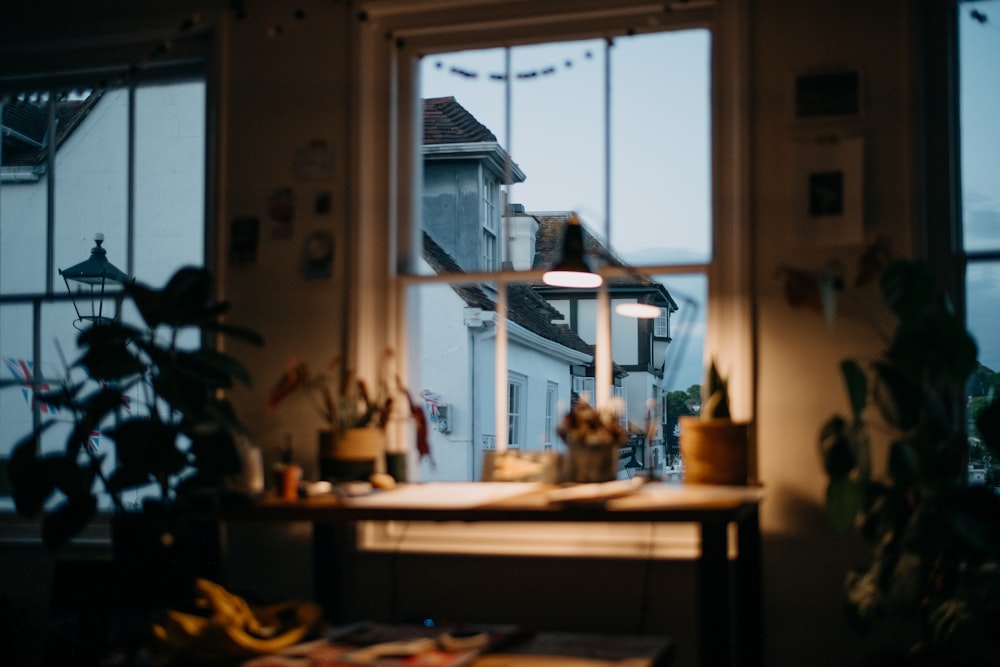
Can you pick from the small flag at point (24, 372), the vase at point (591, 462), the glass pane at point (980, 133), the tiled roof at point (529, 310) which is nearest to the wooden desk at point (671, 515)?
the vase at point (591, 462)

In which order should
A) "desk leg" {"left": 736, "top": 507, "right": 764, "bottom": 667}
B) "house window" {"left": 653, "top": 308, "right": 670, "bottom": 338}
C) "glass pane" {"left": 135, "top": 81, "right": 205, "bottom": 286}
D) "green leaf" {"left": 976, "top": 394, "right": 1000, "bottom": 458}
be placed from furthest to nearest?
1. "house window" {"left": 653, "top": 308, "right": 670, "bottom": 338}
2. "glass pane" {"left": 135, "top": 81, "right": 205, "bottom": 286}
3. "desk leg" {"left": 736, "top": 507, "right": 764, "bottom": 667}
4. "green leaf" {"left": 976, "top": 394, "right": 1000, "bottom": 458}

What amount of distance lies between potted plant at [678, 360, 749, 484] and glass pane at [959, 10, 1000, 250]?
3.04ft

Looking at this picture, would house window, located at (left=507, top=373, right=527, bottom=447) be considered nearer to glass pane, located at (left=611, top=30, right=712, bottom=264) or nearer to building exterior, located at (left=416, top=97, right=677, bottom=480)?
building exterior, located at (left=416, top=97, right=677, bottom=480)

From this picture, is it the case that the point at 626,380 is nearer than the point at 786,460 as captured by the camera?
No

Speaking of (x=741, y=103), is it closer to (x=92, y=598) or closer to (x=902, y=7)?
(x=902, y=7)

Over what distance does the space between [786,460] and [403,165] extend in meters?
1.71

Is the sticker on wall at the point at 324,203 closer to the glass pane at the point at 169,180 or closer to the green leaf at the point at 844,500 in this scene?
the glass pane at the point at 169,180

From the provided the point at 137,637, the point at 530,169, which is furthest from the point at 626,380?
the point at 137,637

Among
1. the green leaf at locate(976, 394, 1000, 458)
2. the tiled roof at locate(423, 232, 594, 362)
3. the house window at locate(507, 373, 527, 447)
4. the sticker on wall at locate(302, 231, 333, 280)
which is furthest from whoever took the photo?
the tiled roof at locate(423, 232, 594, 362)

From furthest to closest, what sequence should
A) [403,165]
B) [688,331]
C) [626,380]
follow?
[626,380] < [403,165] < [688,331]

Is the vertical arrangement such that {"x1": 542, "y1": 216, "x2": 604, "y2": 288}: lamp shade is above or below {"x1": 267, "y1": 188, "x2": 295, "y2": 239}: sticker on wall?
below

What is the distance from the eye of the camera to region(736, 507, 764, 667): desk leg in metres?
3.32

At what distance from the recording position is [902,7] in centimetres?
349

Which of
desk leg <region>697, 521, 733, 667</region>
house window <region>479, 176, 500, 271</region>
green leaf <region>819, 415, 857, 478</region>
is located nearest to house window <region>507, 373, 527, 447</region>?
house window <region>479, 176, 500, 271</region>
